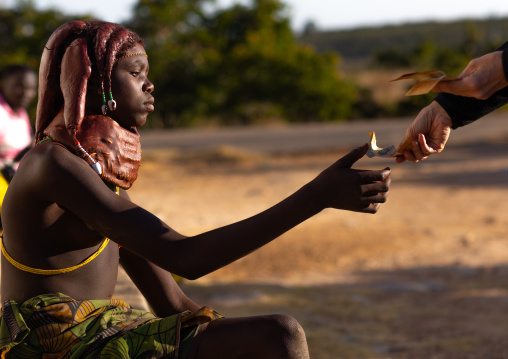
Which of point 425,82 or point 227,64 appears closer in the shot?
point 425,82

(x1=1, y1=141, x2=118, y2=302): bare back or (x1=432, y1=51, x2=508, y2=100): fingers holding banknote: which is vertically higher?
(x1=432, y1=51, x2=508, y2=100): fingers holding banknote

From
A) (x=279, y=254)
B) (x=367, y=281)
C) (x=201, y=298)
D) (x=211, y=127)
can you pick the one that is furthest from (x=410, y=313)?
(x=211, y=127)

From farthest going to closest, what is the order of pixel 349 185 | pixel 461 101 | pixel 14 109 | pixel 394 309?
pixel 14 109
pixel 394 309
pixel 461 101
pixel 349 185

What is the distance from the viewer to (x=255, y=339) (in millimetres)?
2002

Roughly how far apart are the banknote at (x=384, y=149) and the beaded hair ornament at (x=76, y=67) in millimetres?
779

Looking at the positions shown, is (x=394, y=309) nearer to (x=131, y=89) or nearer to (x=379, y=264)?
(x=379, y=264)

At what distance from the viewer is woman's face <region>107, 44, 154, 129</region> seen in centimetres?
224

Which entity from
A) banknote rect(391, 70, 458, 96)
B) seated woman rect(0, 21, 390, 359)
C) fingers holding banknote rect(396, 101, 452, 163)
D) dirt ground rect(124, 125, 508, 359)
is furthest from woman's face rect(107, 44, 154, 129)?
dirt ground rect(124, 125, 508, 359)

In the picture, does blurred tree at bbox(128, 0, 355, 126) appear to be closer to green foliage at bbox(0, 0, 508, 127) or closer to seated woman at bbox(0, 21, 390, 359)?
green foliage at bbox(0, 0, 508, 127)

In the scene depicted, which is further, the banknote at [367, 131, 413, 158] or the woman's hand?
the banknote at [367, 131, 413, 158]

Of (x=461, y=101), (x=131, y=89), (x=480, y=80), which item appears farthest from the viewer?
(x=461, y=101)

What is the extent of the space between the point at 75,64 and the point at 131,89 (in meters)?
0.18

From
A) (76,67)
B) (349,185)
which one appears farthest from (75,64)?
(349,185)

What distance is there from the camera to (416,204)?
8859 mm
